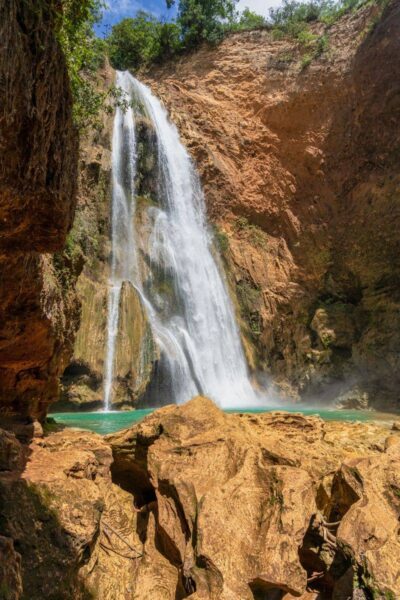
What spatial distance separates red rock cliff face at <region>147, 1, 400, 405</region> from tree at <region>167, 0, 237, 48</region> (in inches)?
93.9

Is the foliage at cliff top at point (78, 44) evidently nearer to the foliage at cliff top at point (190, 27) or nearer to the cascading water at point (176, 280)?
the cascading water at point (176, 280)

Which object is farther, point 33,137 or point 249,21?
point 249,21

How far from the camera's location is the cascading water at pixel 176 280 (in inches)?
628

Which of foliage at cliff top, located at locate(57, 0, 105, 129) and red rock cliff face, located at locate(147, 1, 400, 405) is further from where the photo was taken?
red rock cliff face, located at locate(147, 1, 400, 405)

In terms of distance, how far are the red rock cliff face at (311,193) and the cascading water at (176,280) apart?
4.45 feet

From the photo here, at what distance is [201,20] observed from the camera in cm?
2716

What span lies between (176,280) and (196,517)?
49.9 feet

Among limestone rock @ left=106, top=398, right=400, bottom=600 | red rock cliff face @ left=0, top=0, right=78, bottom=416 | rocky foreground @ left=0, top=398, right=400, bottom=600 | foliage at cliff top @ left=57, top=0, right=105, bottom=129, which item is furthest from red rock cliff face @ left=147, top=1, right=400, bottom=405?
red rock cliff face @ left=0, top=0, right=78, bottom=416

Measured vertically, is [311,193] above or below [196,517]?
above

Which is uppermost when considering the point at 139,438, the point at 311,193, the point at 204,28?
the point at 204,28

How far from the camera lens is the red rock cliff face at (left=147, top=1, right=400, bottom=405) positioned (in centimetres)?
1880

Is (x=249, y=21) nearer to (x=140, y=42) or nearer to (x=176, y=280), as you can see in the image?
(x=140, y=42)

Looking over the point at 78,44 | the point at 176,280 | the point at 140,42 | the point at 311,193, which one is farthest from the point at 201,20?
the point at 78,44

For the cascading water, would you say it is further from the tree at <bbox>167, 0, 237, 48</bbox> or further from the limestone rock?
the limestone rock
